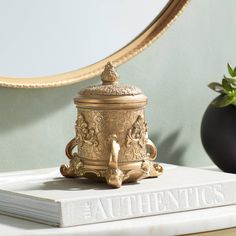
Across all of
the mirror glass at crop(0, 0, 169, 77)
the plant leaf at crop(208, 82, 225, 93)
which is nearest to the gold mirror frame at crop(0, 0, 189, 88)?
the mirror glass at crop(0, 0, 169, 77)

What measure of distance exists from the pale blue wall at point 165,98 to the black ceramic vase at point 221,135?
0.41ft

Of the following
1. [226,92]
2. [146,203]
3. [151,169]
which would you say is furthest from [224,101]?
[146,203]

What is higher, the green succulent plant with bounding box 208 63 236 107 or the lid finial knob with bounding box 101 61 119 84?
the lid finial knob with bounding box 101 61 119 84

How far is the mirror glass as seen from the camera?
1.35m

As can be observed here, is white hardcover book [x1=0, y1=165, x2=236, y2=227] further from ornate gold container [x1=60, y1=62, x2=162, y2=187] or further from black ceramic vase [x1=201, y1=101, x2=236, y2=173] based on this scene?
black ceramic vase [x1=201, y1=101, x2=236, y2=173]

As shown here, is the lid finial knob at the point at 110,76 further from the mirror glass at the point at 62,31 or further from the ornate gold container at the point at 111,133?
the mirror glass at the point at 62,31

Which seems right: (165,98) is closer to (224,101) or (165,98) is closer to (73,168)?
(224,101)

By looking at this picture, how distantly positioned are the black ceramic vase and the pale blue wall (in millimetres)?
126

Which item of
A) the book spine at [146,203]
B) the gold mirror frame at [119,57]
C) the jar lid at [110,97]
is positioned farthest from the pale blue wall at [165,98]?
the book spine at [146,203]

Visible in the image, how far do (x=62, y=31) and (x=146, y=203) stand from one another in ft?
1.37

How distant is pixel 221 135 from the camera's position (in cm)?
146

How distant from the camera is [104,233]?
3.41 ft

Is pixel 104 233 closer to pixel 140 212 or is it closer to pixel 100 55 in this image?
pixel 140 212

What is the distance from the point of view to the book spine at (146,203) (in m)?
1.06
